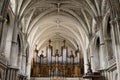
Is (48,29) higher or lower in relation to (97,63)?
higher

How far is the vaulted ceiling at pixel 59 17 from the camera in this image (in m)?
19.1

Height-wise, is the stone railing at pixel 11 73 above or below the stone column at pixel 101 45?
below

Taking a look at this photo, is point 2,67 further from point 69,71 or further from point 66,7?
point 69,71

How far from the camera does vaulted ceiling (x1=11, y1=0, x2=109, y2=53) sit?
19062mm

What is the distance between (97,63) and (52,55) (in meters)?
9.29

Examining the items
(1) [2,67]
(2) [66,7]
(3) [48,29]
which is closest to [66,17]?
(2) [66,7]

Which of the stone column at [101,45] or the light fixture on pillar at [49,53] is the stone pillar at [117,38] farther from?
the light fixture on pillar at [49,53]

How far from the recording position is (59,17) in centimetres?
2495

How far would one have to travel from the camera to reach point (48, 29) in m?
27.9

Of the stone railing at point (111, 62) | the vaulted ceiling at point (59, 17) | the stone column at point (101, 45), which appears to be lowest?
the stone railing at point (111, 62)

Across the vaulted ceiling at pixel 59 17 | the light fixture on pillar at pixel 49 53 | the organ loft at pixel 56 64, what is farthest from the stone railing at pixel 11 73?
the light fixture on pillar at pixel 49 53

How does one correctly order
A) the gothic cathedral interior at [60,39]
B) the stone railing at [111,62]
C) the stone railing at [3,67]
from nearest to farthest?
the stone railing at [3,67] < the stone railing at [111,62] < the gothic cathedral interior at [60,39]

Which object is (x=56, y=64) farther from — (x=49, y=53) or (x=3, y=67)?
(x=3, y=67)

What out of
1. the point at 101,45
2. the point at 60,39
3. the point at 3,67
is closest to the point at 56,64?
the point at 60,39
